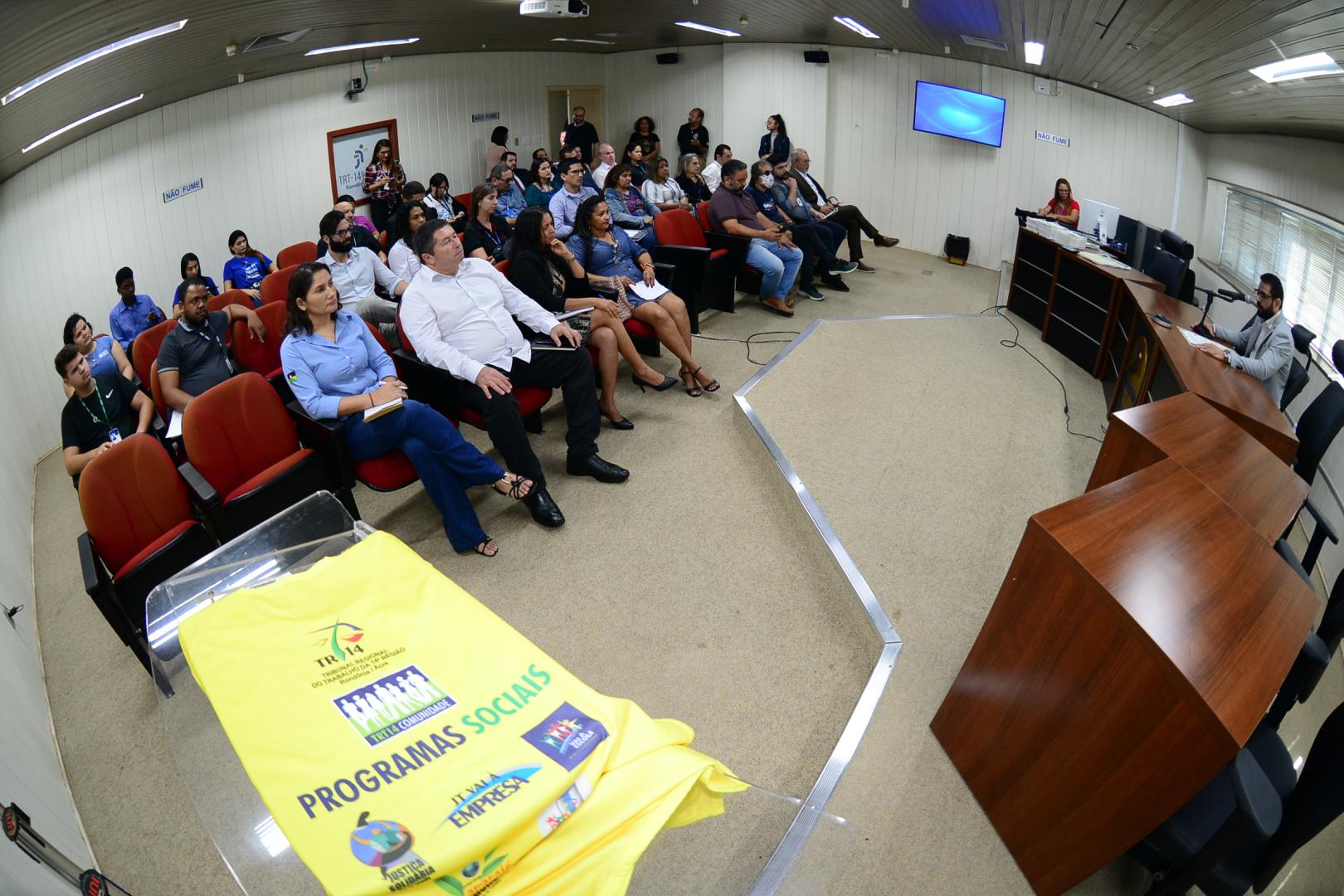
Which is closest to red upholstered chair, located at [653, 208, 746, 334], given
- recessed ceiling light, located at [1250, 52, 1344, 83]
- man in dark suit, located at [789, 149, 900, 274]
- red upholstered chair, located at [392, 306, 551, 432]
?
man in dark suit, located at [789, 149, 900, 274]

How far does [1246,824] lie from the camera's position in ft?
5.86

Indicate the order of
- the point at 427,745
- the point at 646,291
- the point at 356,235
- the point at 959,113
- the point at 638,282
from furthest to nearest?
the point at 959,113, the point at 356,235, the point at 638,282, the point at 646,291, the point at 427,745

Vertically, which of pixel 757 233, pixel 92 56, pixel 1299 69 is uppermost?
pixel 92 56

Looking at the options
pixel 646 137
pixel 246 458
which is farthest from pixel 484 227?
pixel 646 137

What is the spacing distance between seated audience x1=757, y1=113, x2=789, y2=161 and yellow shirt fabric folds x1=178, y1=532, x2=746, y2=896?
9281 millimetres

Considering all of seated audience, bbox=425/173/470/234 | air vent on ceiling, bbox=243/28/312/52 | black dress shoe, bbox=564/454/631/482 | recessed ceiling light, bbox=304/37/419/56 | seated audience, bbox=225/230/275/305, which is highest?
recessed ceiling light, bbox=304/37/419/56

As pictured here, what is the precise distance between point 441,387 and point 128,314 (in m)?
3.11

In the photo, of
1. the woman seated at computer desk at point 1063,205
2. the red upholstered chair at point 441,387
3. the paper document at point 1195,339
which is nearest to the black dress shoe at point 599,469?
the red upholstered chair at point 441,387

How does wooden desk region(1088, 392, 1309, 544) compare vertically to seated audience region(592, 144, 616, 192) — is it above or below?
below

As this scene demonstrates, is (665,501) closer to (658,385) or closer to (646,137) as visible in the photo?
(658,385)

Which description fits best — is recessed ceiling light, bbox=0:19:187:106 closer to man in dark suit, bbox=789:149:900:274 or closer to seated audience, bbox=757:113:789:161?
man in dark suit, bbox=789:149:900:274

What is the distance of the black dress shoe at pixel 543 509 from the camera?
12.2 feet

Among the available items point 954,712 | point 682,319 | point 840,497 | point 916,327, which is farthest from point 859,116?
point 954,712

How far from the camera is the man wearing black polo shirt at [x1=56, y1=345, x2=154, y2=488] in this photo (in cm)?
346
